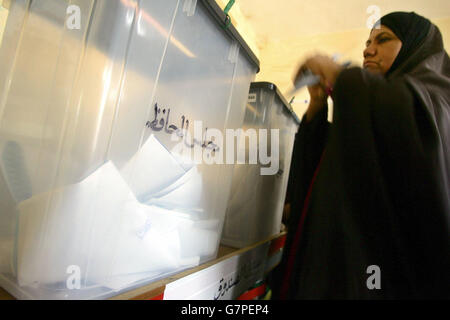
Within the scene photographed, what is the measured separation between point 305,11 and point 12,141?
1.21 m

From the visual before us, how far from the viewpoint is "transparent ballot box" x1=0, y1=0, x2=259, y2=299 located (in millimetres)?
263

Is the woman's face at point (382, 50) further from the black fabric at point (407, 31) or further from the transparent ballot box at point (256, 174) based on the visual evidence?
the transparent ballot box at point (256, 174)

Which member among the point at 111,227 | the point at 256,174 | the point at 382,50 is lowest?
the point at 111,227

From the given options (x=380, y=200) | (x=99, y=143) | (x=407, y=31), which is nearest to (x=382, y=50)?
(x=407, y=31)

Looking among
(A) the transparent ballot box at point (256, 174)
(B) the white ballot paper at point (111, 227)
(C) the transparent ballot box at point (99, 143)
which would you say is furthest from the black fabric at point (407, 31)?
(B) the white ballot paper at point (111, 227)

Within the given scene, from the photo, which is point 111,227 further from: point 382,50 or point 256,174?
point 382,50

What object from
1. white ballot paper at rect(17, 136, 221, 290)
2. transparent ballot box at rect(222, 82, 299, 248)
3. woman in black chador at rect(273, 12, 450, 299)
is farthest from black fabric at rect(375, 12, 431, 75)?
white ballot paper at rect(17, 136, 221, 290)

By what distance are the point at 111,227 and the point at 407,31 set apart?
770mm

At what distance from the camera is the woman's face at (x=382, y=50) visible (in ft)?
1.95

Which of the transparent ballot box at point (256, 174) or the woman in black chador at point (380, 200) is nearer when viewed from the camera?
the woman in black chador at point (380, 200)

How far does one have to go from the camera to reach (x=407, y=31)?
0.58 metres

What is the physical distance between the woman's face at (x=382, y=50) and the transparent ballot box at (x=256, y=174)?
0.25 meters

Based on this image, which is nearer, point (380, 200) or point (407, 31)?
point (380, 200)
